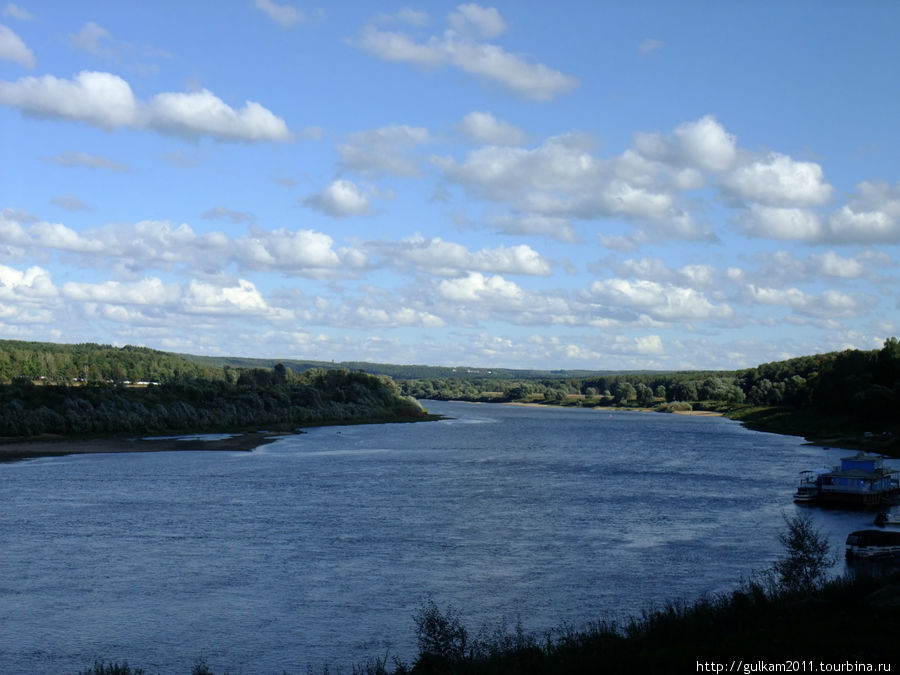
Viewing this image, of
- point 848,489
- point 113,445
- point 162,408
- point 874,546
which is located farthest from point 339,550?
point 162,408

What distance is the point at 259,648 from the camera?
98.9 feet

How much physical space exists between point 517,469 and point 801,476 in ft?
90.8

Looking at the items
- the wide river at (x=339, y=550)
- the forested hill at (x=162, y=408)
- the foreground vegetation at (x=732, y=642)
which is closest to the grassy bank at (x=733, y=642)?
the foreground vegetation at (x=732, y=642)

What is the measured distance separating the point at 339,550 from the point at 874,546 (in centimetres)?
2738

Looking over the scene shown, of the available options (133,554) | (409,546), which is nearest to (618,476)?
(409,546)

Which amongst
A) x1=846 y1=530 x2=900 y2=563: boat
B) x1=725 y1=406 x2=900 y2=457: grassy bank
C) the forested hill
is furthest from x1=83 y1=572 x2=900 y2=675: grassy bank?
the forested hill

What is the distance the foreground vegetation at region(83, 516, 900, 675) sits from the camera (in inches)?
760

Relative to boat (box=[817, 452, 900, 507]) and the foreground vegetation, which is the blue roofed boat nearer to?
boat (box=[817, 452, 900, 507])

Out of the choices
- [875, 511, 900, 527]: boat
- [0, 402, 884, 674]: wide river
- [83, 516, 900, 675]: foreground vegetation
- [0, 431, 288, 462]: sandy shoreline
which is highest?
[83, 516, 900, 675]: foreground vegetation

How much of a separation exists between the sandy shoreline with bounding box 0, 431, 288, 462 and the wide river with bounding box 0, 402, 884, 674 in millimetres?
11022

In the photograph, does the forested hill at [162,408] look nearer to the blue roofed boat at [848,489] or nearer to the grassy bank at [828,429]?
the grassy bank at [828,429]

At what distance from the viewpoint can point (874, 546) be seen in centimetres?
4244

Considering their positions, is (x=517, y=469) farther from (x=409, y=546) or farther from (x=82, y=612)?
(x=82, y=612)

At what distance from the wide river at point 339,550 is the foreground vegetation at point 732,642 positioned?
5006 mm
